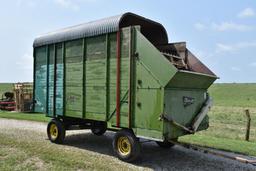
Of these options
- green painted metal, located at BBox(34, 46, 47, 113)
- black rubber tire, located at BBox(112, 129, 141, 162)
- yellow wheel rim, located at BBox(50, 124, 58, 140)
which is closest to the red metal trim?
black rubber tire, located at BBox(112, 129, 141, 162)

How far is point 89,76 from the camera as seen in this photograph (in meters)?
9.22

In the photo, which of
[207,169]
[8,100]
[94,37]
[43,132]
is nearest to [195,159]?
[207,169]

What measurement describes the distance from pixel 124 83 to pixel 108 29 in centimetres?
167

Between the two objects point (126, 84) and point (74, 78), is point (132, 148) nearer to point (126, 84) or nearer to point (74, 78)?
point (126, 84)

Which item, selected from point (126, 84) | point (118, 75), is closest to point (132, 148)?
point (126, 84)

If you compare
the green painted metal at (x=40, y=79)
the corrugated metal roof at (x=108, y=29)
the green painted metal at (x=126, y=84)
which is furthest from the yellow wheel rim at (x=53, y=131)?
the corrugated metal roof at (x=108, y=29)

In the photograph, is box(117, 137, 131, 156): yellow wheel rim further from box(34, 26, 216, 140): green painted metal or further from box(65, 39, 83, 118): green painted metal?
box(65, 39, 83, 118): green painted metal

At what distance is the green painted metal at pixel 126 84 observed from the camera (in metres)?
7.29

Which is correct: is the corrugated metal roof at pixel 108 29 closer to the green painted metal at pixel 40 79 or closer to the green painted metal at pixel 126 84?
the green painted metal at pixel 126 84

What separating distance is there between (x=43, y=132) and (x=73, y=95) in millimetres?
3613

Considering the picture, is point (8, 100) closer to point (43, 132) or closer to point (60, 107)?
point (43, 132)

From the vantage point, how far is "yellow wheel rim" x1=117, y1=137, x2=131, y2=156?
7.87 metres

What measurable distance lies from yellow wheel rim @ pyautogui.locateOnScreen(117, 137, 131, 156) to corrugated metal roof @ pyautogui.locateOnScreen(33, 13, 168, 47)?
3030 mm

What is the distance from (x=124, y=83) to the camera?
8.08m
